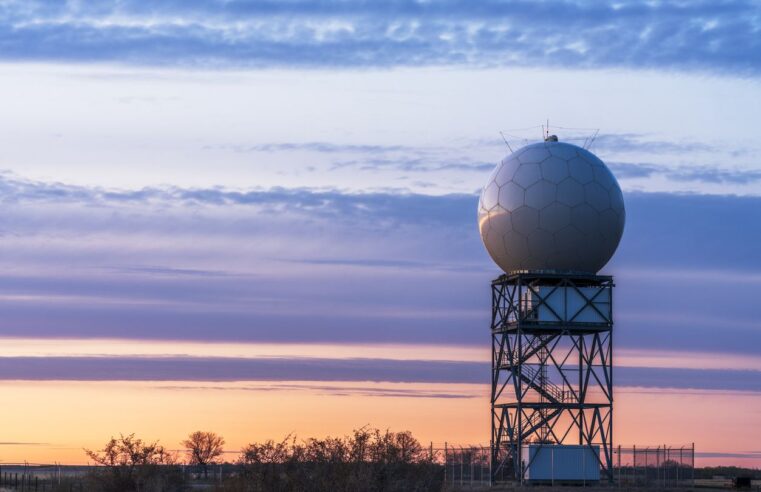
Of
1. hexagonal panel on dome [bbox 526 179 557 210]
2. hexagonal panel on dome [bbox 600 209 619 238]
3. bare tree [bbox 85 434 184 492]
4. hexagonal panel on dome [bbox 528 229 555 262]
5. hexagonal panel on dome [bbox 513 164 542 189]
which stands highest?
hexagonal panel on dome [bbox 513 164 542 189]

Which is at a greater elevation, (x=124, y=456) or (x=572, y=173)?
(x=572, y=173)

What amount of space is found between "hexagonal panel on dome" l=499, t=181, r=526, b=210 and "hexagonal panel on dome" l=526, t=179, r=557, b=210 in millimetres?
359

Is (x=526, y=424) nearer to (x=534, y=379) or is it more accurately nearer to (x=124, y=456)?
(x=534, y=379)

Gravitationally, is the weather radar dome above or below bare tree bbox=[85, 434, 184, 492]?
above

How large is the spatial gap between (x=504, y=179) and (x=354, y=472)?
21.5 metres

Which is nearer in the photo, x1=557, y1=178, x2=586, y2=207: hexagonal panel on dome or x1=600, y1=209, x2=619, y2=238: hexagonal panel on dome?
x1=557, y1=178, x2=586, y2=207: hexagonal panel on dome

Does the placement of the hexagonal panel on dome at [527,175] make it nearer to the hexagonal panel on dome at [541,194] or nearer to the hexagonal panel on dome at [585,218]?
the hexagonal panel on dome at [541,194]

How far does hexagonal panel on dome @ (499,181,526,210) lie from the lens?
6425 centimetres

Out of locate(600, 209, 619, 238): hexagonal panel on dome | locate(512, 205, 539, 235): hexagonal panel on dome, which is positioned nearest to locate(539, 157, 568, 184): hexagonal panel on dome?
locate(512, 205, 539, 235): hexagonal panel on dome

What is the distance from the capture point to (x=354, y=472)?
1921 inches

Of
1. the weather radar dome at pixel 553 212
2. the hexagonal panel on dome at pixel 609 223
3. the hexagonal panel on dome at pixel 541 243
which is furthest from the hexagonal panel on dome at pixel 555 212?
the hexagonal panel on dome at pixel 609 223

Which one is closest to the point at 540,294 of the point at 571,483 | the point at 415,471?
the point at 571,483

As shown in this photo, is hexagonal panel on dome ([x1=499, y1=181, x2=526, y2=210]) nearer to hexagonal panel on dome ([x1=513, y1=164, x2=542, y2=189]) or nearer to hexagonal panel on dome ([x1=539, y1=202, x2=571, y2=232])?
hexagonal panel on dome ([x1=513, y1=164, x2=542, y2=189])

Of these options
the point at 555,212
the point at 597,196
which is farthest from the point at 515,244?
the point at 597,196
